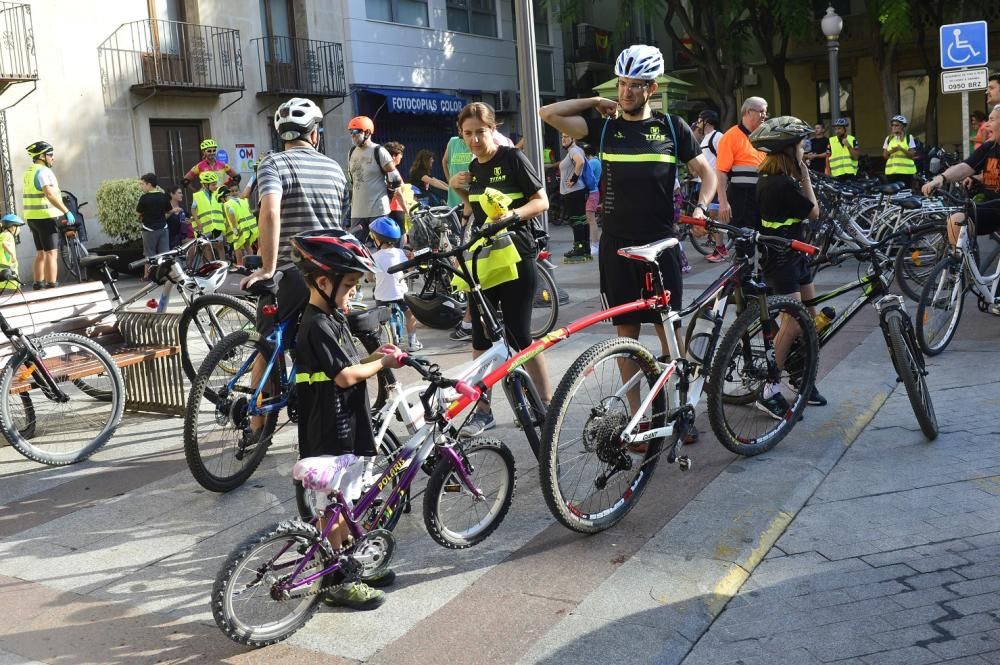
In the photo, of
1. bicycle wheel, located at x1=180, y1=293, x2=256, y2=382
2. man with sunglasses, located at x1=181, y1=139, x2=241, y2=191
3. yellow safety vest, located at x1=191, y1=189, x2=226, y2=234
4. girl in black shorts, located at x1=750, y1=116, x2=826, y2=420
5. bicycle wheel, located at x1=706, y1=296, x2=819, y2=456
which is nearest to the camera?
bicycle wheel, located at x1=706, y1=296, x2=819, y2=456

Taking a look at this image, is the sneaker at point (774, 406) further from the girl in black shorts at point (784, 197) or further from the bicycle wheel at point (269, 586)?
the bicycle wheel at point (269, 586)

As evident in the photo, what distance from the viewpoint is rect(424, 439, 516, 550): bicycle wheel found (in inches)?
153

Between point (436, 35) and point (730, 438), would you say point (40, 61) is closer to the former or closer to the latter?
point (436, 35)

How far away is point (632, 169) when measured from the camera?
5172 millimetres

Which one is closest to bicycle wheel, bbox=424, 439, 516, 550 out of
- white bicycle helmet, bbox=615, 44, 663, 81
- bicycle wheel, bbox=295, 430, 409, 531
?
bicycle wheel, bbox=295, 430, 409, 531

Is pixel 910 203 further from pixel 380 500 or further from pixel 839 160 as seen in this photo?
pixel 380 500

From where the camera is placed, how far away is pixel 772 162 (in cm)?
586

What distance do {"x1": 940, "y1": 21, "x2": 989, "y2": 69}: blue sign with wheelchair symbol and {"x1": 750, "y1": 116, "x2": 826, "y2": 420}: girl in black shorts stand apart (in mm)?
7593

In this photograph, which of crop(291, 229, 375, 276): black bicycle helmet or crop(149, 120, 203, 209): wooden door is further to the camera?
crop(149, 120, 203, 209): wooden door

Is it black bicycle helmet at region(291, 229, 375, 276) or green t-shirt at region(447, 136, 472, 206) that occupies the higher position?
green t-shirt at region(447, 136, 472, 206)

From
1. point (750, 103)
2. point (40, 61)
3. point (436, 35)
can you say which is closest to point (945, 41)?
point (750, 103)

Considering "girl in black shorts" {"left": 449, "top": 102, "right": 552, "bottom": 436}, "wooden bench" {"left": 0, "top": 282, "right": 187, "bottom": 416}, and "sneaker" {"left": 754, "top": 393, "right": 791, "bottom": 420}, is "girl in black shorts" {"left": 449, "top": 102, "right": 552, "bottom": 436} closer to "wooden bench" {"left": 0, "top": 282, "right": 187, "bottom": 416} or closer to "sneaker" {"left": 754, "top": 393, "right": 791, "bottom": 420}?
"sneaker" {"left": 754, "top": 393, "right": 791, "bottom": 420}

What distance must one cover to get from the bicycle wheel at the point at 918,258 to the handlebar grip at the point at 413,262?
5492 mm

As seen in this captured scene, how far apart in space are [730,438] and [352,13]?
2283 cm
